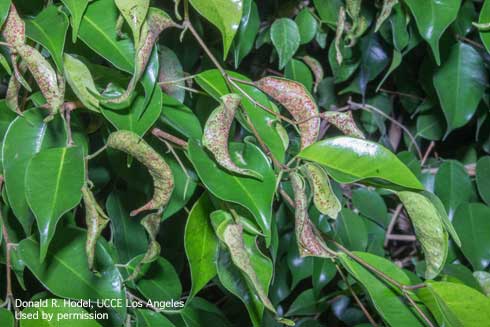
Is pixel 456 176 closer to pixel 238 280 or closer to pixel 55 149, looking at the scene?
pixel 238 280

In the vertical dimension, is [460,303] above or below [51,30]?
below

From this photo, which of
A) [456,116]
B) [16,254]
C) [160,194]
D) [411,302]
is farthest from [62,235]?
[456,116]

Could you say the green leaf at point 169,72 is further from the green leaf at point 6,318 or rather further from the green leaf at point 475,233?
the green leaf at point 475,233

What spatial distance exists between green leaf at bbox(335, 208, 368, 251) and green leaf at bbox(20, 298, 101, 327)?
0.41m

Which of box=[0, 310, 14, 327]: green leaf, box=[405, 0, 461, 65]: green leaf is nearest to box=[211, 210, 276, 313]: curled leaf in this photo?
box=[0, 310, 14, 327]: green leaf

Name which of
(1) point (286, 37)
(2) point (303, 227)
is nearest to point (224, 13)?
(2) point (303, 227)

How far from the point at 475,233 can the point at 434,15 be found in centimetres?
36

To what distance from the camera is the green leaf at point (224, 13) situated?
486 mm

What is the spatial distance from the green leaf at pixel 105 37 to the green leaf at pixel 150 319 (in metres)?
0.27

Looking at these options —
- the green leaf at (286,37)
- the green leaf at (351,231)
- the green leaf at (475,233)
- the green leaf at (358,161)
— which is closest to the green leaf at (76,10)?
the green leaf at (358,161)

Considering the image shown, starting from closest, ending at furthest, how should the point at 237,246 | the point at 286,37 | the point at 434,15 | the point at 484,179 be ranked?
the point at 237,246
the point at 434,15
the point at 286,37
the point at 484,179

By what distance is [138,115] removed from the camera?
485 mm

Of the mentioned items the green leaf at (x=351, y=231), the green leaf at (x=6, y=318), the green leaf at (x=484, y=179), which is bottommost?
the green leaf at (x=351, y=231)

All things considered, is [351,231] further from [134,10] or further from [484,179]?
[134,10]
